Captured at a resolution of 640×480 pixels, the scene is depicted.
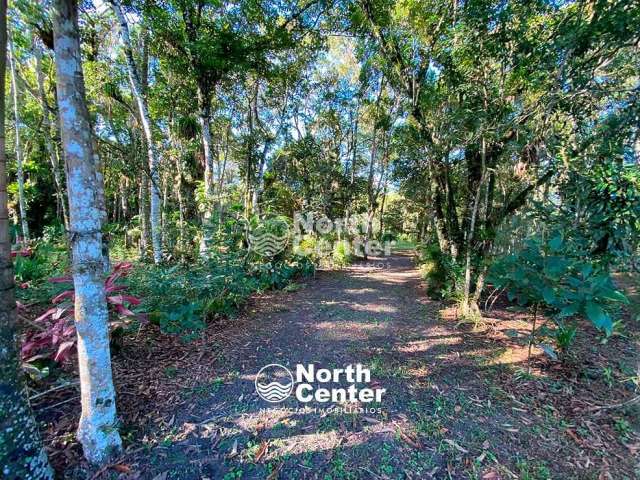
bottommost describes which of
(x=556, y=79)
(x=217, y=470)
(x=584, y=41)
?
(x=217, y=470)

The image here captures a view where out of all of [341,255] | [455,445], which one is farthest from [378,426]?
[341,255]

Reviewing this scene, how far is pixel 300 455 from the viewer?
5.59ft

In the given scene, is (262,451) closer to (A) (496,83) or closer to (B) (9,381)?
(B) (9,381)

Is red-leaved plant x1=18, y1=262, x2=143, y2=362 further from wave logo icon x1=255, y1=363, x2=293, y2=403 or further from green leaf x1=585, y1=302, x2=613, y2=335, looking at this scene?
green leaf x1=585, y1=302, x2=613, y2=335

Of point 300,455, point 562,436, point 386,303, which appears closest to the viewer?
point 300,455

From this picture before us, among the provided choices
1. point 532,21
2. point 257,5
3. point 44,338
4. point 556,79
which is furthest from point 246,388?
point 257,5

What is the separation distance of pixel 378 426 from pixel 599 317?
1716 mm

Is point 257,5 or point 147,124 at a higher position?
point 257,5

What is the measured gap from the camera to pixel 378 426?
76.6 inches

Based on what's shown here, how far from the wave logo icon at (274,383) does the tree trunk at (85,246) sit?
3.43 ft

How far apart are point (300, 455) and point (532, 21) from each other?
5.24 metres

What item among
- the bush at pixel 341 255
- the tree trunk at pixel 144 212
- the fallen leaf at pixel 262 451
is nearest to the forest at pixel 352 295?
the fallen leaf at pixel 262 451

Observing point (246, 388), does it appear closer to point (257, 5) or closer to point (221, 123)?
point (257, 5)

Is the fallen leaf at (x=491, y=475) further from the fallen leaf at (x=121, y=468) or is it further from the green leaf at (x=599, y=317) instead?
the fallen leaf at (x=121, y=468)
